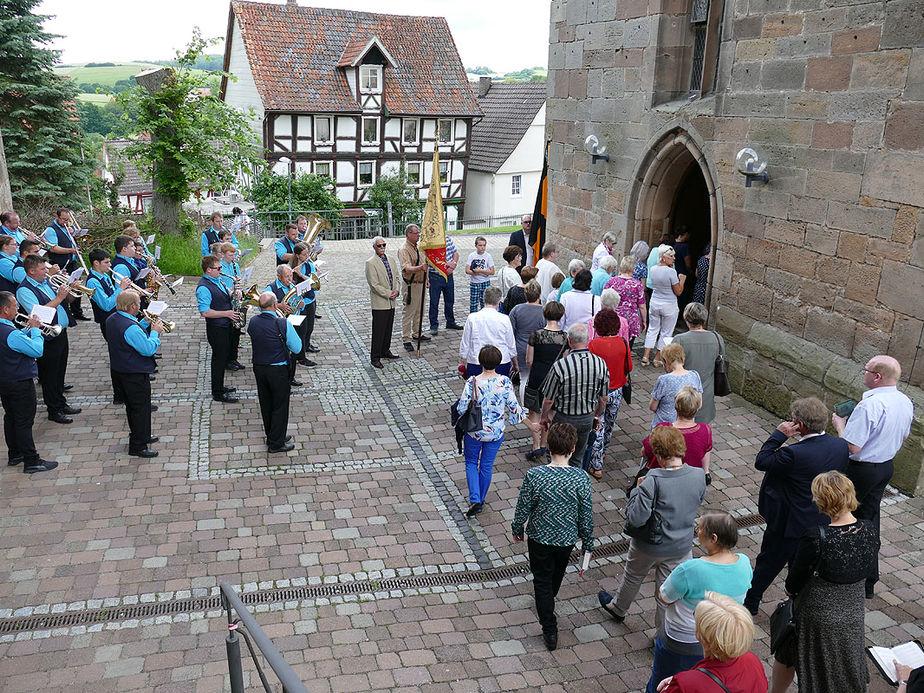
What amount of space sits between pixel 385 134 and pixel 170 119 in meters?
19.1

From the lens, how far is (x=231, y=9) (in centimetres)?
3250

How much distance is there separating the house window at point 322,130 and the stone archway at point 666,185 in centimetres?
2446

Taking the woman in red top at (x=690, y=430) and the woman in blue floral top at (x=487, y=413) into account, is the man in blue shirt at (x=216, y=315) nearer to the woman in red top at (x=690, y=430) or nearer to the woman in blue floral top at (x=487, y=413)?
the woman in blue floral top at (x=487, y=413)

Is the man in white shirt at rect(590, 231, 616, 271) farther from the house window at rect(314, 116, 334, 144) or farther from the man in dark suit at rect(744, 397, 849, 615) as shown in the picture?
the house window at rect(314, 116, 334, 144)

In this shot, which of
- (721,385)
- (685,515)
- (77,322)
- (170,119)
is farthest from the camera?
(170,119)

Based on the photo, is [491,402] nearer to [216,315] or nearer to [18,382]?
[216,315]

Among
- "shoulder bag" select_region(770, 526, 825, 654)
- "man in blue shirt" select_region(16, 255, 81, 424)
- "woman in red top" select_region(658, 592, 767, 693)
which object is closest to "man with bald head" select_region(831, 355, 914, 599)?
"shoulder bag" select_region(770, 526, 825, 654)

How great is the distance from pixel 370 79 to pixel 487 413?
29.7 meters

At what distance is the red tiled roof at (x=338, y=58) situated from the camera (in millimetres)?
31391

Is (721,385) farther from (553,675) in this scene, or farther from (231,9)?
(231,9)

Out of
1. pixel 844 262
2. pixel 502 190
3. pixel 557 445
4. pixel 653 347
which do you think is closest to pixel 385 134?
pixel 502 190

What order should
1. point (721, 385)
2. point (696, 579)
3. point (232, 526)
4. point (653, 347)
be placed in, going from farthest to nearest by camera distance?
point (653, 347), point (721, 385), point (232, 526), point (696, 579)

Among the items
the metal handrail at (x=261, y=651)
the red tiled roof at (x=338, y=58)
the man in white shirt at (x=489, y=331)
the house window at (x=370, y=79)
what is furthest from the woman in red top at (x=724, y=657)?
the house window at (x=370, y=79)

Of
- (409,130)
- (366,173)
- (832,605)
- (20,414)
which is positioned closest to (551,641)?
(832,605)
